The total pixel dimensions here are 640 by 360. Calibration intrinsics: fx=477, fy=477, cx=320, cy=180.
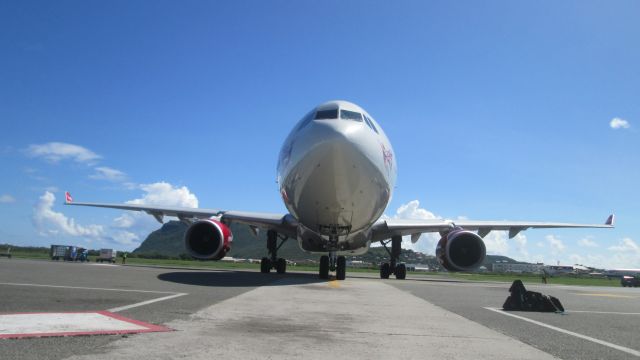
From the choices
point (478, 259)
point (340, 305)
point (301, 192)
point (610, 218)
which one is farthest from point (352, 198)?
point (610, 218)

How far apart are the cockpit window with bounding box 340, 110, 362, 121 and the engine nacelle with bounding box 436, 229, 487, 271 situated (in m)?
6.46

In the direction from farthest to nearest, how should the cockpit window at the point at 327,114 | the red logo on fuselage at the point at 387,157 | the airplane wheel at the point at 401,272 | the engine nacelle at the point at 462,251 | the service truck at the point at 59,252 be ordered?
1. the service truck at the point at 59,252
2. the airplane wheel at the point at 401,272
3. the engine nacelle at the point at 462,251
4. the red logo on fuselage at the point at 387,157
5. the cockpit window at the point at 327,114

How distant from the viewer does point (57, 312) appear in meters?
5.38

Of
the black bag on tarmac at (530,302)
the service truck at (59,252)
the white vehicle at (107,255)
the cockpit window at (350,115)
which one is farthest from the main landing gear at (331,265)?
the service truck at (59,252)

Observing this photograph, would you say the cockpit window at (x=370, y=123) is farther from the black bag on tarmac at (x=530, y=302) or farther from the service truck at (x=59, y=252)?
the service truck at (x=59, y=252)

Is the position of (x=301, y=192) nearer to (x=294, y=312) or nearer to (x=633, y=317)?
(x=294, y=312)

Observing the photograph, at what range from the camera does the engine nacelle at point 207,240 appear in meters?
16.1

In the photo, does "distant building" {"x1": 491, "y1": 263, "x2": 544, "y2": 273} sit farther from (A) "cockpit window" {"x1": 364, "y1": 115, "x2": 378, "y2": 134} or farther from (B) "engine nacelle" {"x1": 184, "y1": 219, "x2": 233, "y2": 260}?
(A) "cockpit window" {"x1": 364, "y1": 115, "x2": 378, "y2": 134}

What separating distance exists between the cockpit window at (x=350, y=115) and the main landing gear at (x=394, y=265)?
402 inches

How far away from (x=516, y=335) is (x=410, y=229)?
1569cm

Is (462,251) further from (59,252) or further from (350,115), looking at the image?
(59,252)

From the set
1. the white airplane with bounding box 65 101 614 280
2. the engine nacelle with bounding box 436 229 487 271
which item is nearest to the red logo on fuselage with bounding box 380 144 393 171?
the white airplane with bounding box 65 101 614 280

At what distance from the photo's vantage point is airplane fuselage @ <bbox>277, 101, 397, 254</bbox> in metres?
11.8

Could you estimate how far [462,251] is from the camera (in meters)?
17.1
